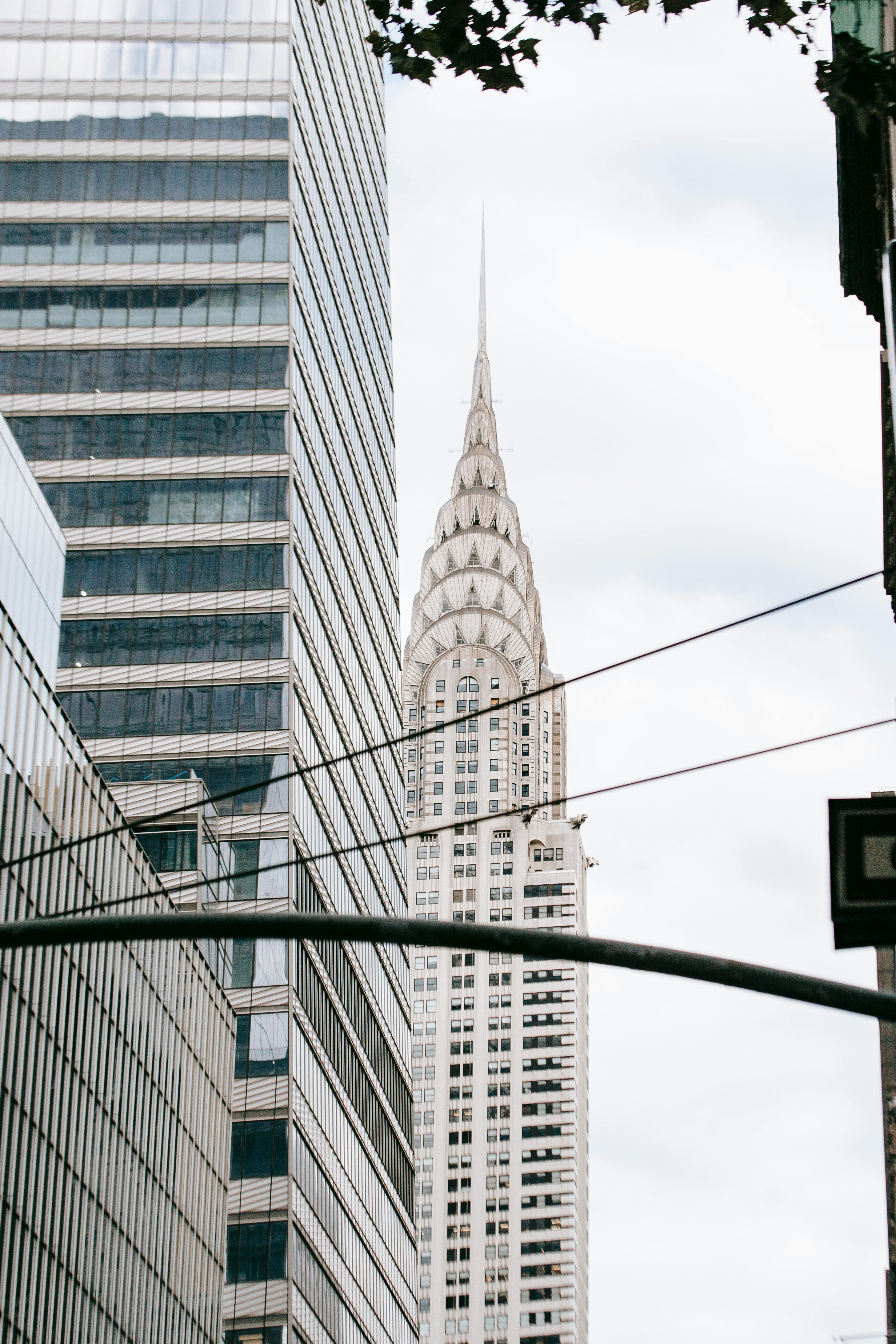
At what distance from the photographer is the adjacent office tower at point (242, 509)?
74.7 m

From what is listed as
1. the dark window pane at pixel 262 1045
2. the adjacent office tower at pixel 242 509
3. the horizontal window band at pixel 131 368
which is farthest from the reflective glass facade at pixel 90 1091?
the horizontal window band at pixel 131 368

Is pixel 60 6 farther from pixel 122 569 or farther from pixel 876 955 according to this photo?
pixel 876 955

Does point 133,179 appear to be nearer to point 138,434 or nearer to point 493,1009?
point 138,434

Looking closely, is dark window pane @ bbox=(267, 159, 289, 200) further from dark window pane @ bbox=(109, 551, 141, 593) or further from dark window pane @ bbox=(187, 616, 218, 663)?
dark window pane @ bbox=(187, 616, 218, 663)

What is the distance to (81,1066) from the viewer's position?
4316 centimetres

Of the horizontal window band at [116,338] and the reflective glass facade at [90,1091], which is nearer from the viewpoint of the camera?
the reflective glass facade at [90,1091]

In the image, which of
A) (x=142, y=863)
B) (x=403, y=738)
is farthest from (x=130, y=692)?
(x=403, y=738)

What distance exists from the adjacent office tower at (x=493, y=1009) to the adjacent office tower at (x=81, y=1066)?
100008 millimetres

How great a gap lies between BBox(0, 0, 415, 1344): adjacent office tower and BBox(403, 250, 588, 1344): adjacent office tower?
61.3 m

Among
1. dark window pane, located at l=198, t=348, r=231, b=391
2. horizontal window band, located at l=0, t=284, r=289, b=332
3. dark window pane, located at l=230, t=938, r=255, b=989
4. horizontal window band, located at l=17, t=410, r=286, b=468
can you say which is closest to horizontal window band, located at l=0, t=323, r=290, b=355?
horizontal window band, located at l=0, t=284, r=289, b=332

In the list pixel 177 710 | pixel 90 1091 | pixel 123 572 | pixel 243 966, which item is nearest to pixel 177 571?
pixel 123 572

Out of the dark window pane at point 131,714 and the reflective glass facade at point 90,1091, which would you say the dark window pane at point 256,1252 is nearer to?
the reflective glass facade at point 90,1091

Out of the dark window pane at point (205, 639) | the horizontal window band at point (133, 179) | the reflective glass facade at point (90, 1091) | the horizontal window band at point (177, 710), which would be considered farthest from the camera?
the horizontal window band at point (133, 179)

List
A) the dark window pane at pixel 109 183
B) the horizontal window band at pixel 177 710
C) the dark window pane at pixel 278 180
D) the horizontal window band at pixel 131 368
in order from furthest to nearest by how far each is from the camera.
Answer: the dark window pane at pixel 109 183 < the dark window pane at pixel 278 180 < the horizontal window band at pixel 131 368 < the horizontal window band at pixel 177 710
